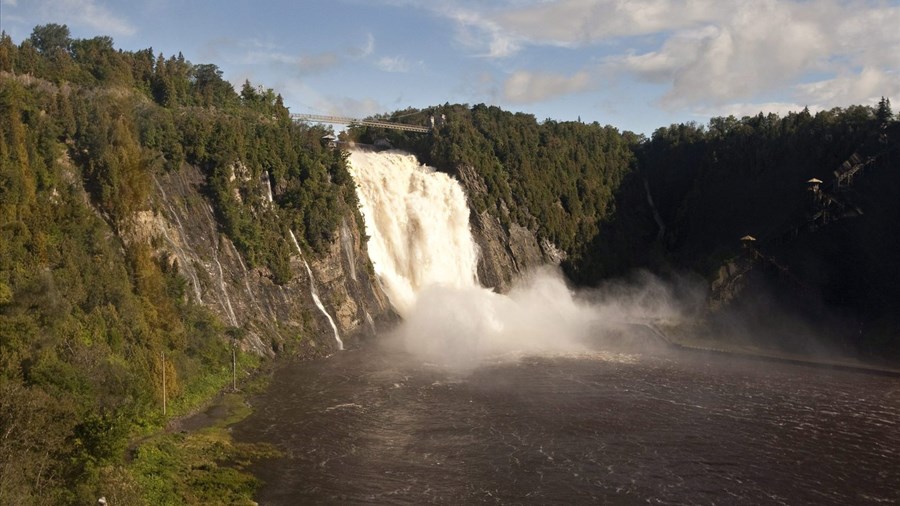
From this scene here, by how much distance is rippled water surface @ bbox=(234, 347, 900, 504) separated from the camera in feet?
92.4

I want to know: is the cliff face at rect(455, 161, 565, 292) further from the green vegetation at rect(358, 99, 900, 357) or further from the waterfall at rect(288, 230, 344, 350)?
the waterfall at rect(288, 230, 344, 350)

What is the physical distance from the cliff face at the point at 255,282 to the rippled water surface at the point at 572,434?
2923mm

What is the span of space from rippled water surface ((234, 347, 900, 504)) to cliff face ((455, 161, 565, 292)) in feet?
63.9

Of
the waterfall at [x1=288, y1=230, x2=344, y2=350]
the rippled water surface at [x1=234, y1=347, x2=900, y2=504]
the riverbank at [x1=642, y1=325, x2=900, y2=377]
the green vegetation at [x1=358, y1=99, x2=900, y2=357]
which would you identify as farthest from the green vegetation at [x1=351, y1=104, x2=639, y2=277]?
the rippled water surface at [x1=234, y1=347, x2=900, y2=504]

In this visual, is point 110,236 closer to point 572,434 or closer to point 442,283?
point 572,434

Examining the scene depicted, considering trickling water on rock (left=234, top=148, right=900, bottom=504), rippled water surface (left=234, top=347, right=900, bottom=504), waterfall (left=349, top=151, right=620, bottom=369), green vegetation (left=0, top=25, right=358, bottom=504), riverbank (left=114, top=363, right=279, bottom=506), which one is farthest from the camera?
waterfall (left=349, top=151, right=620, bottom=369)

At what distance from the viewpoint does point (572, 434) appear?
34.2 m

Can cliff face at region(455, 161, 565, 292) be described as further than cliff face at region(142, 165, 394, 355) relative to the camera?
Yes

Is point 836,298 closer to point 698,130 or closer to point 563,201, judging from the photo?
point 563,201

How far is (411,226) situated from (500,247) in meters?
10.5

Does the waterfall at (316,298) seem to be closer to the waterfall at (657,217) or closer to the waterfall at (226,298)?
the waterfall at (226,298)

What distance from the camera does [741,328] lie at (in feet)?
198

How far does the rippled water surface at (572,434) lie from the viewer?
28172mm

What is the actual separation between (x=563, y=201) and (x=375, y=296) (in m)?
29.8
